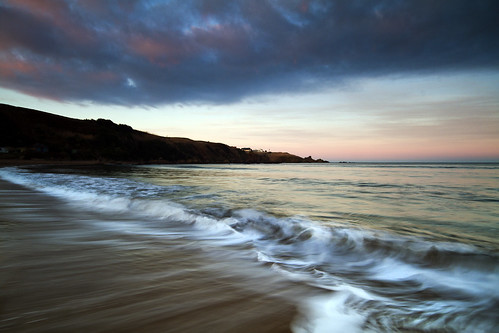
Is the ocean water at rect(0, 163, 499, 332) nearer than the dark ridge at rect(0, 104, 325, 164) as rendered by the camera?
Yes

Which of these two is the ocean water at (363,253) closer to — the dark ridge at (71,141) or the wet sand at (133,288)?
the wet sand at (133,288)

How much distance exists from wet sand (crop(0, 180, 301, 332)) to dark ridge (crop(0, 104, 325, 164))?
172 ft

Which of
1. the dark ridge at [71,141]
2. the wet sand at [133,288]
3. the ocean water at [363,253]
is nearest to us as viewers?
the wet sand at [133,288]

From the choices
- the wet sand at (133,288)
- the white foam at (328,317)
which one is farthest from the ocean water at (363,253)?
the wet sand at (133,288)

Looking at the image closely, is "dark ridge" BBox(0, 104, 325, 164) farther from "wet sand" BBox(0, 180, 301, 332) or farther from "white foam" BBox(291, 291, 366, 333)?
"white foam" BBox(291, 291, 366, 333)

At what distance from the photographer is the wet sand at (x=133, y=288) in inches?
58.6

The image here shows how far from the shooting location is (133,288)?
1939 millimetres

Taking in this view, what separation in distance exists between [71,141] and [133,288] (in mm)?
69572

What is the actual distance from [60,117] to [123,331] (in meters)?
82.7

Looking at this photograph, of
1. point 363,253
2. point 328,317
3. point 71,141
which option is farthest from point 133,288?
point 71,141

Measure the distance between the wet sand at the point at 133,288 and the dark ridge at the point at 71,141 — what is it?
172 ft

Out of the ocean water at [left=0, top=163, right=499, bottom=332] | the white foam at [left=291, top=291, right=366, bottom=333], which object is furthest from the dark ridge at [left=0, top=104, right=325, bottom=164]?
the white foam at [left=291, top=291, right=366, bottom=333]

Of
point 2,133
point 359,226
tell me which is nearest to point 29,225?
point 359,226

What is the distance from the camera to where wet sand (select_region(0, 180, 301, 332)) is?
1.49 metres
